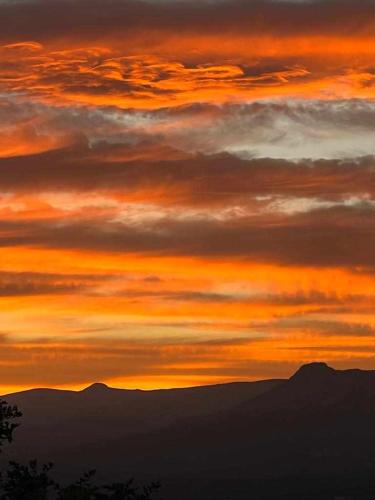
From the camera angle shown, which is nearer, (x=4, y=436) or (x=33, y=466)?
(x=4, y=436)

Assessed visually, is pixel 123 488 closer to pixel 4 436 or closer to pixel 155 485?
pixel 155 485

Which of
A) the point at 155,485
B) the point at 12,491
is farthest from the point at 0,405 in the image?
the point at 155,485

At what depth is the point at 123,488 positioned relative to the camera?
5616cm

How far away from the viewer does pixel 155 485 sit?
57125mm

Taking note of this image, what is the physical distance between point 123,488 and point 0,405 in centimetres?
715

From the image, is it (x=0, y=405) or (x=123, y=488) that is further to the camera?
(x=123, y=488)

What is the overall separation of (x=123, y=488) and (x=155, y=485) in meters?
1.60

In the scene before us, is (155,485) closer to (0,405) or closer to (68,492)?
(68,492)

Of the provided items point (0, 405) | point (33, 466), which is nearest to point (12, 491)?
point (33, 466)

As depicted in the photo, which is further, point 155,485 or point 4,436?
point 155,485

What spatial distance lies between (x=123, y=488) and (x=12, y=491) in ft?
14.8

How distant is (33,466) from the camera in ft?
181

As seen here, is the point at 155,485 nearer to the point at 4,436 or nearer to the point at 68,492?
the point at 68,492

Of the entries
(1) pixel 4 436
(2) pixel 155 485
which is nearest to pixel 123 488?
(2) pixel 155 485
